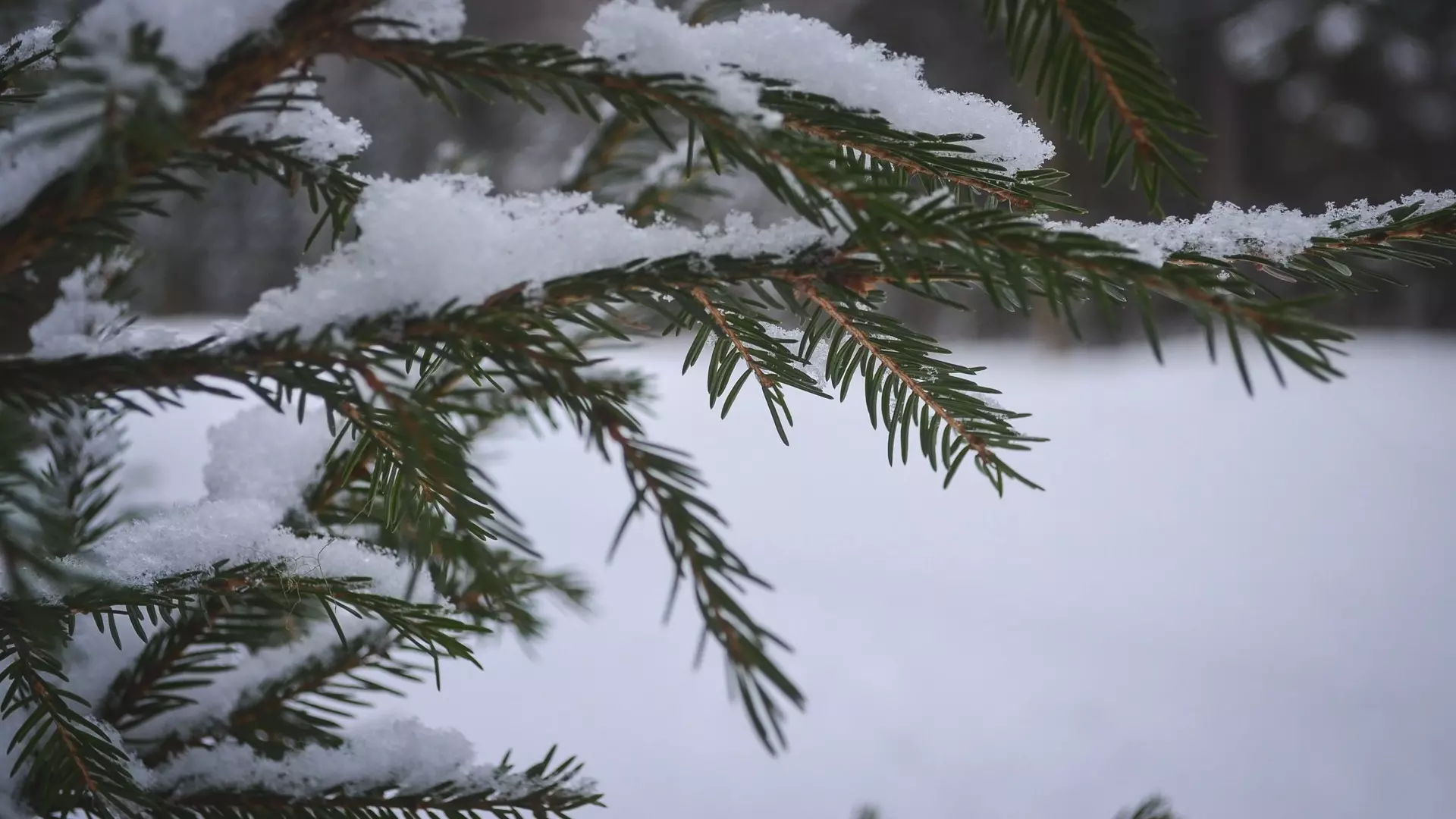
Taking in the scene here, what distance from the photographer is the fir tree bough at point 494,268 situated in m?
0.29

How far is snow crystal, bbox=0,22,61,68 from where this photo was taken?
1.33 feet

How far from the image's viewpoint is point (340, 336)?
1.02ft

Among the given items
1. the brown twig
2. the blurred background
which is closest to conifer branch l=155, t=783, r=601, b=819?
the brown twig

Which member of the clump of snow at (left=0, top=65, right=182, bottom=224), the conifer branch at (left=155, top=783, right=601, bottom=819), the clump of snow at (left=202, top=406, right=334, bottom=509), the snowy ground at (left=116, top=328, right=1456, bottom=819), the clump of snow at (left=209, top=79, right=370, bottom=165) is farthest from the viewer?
the snowy ground at (left=116, top=328, right=1456, bottom=819)

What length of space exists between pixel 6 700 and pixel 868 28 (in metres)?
9.00

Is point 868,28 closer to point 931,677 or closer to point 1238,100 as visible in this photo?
point 1238,100

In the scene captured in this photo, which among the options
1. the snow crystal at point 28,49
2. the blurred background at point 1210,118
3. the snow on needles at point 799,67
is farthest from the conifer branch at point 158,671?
the blurred background at point 1210,118

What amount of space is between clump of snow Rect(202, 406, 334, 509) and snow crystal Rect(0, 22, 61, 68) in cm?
22

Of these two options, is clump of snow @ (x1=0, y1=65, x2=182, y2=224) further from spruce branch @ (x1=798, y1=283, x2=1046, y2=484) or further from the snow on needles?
spruce branch @ (x1=798, y1=283, x2=1046, y2=484)

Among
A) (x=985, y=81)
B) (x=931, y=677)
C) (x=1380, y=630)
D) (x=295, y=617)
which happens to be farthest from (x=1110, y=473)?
(x=985, y=81)

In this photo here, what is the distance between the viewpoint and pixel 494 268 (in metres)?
0.34

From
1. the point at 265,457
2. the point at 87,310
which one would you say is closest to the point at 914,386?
the point at 265,457

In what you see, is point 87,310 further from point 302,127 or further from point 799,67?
point 799,67

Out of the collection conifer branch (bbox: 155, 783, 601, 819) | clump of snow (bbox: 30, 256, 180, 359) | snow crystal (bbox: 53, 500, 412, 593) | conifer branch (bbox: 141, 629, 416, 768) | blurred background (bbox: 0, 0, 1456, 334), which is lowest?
conifer branch (bbox: 155, 783, 601, 819)
